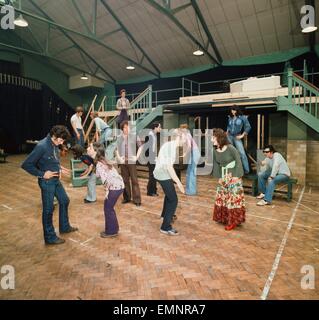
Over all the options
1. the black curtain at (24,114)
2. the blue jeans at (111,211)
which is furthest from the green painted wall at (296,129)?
the black curtain at (24,114)

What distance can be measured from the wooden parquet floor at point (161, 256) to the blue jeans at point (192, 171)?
1143mm

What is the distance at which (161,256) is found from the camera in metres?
3.62

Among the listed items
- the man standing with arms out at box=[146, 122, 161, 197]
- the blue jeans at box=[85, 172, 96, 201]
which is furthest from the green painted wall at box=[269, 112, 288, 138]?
the blue jeans at box=[85, 172, 96, 201]

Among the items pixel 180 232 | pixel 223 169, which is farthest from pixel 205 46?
pixel 180 232

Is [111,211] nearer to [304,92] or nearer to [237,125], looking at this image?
[237,125]

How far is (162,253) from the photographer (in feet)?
12.2

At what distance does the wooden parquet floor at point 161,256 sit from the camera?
2.84 m

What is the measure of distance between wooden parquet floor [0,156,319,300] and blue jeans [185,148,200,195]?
3.75 feet

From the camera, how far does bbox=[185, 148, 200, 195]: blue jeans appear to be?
6.68 metres

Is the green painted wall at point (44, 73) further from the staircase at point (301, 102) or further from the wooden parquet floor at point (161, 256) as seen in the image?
the staircase at point (301, 102)

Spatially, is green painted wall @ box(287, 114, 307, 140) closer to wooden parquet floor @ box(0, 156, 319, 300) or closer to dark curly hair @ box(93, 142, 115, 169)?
wooden parquet floor @ box(0, 156, 319, 300)
